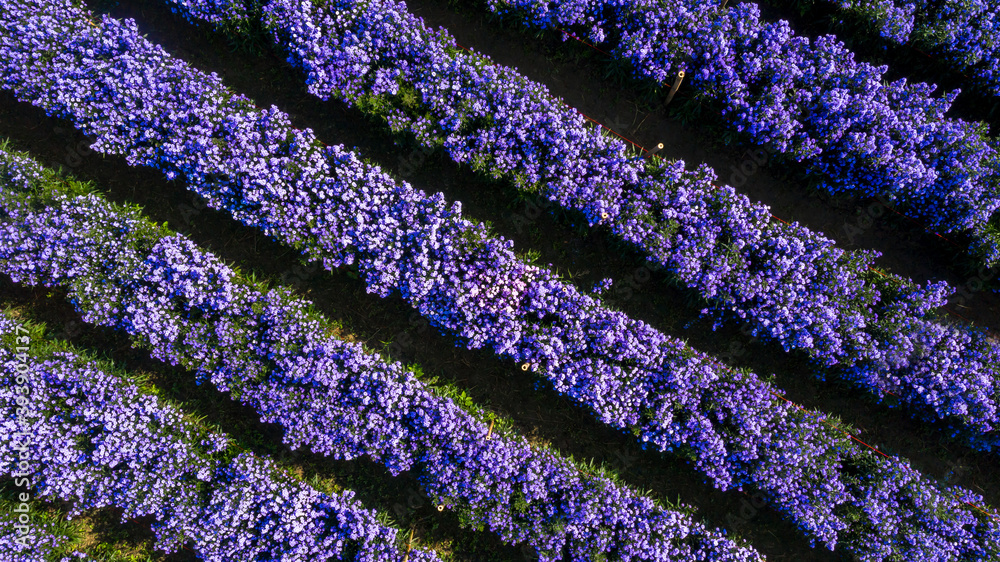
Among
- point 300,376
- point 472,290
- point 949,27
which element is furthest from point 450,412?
point 949,27

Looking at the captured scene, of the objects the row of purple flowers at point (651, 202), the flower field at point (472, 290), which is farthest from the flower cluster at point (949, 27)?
the row of purple flowers at point (651, 202)

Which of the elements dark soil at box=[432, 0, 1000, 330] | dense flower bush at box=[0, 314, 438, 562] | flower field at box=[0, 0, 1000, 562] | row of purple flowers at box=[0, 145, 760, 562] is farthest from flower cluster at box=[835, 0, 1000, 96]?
dense flower bush at box=[0, 314, 438, 562]

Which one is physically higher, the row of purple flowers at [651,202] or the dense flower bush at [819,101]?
the dense flower bush at [819,101]

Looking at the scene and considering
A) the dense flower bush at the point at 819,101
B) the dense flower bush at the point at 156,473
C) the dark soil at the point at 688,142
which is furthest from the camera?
the dark soil at the point at 688,142

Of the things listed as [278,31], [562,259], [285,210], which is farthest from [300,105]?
[562,259]

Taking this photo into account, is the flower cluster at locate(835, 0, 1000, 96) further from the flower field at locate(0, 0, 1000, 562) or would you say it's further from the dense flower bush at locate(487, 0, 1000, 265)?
the dense flower bush at locate(487, 0, 1000, 265)

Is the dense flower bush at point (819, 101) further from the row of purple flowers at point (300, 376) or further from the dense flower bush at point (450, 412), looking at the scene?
the row of purple flowers at point (300, 376)

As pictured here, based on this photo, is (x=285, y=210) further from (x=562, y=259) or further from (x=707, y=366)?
(x=707, y=366)

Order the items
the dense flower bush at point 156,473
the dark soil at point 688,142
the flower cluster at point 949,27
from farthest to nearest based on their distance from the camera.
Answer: the dark soil at point 688,142, the flower cluster at point 949,27, the dense flower bush at point 156,473
